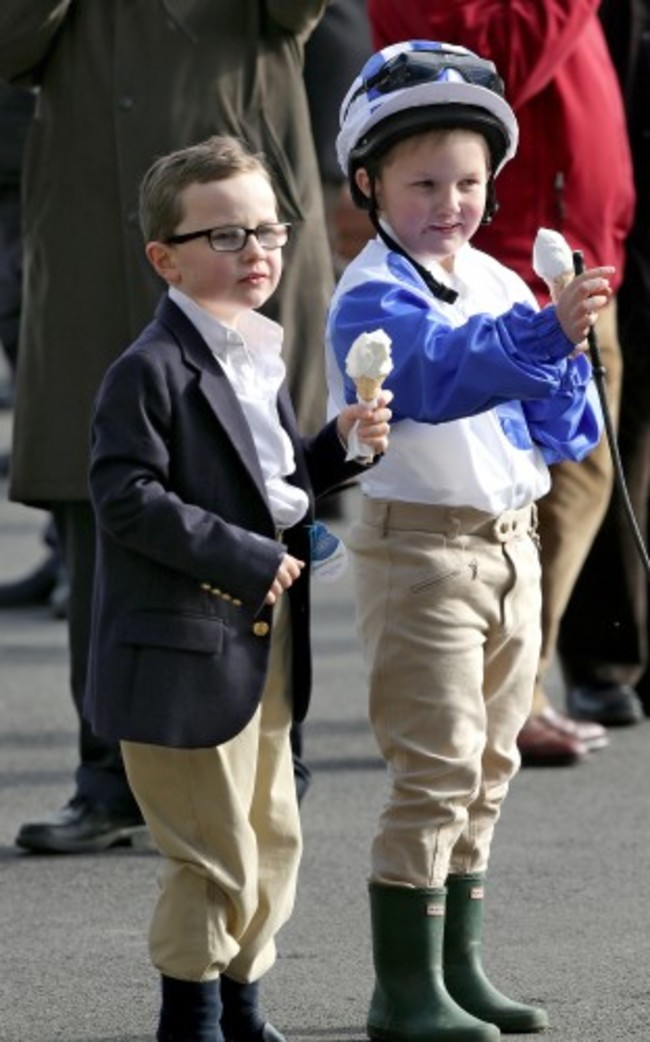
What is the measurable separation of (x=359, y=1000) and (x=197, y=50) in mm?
2062

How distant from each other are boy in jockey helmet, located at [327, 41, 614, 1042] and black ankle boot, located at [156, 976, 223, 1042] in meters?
0.37

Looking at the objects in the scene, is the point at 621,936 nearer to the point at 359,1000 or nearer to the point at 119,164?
the point at 359,1000

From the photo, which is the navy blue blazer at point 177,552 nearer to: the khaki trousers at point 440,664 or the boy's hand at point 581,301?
the khaki trousers at point 440,664

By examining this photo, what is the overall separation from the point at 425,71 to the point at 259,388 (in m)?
0.57

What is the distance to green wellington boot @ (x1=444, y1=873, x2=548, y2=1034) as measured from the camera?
4.90 m

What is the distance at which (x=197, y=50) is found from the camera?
616 cm

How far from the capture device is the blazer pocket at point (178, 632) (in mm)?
4426

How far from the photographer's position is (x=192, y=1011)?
177 inches

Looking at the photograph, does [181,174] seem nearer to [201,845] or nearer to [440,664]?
[440,664]

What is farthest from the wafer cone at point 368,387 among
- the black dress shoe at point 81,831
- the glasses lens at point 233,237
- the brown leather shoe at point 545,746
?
the brown leather shoe at point 545,746

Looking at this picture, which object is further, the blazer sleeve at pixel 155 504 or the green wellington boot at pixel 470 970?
the green wellington boot at pixel 470 970

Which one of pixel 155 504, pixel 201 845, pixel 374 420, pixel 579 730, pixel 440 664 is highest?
pixel 374 420

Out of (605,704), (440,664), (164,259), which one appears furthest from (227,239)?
(605,704)

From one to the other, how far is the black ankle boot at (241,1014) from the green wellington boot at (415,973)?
216 millimetres
